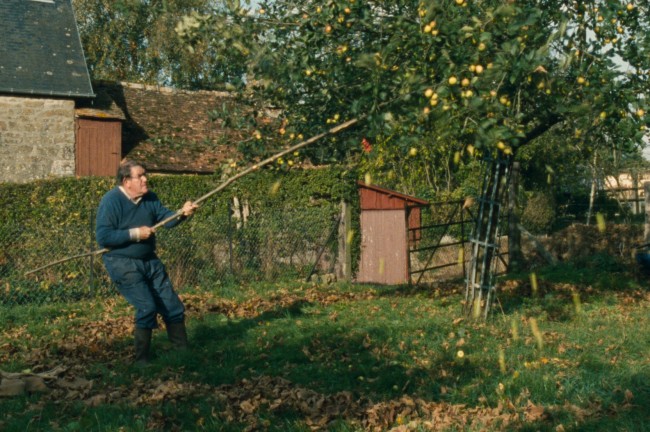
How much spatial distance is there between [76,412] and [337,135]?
5065 mm

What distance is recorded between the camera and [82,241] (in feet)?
45.3

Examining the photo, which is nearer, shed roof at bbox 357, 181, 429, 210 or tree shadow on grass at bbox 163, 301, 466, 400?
tree shadow on grass at bbox 163, 301, 466, 400

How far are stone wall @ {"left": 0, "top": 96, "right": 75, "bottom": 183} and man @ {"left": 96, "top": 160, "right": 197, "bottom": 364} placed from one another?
15558 millimetres

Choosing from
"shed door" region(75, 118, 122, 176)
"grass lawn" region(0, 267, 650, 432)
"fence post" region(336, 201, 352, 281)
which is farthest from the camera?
"shed door" region(75, 118, 122, 176)

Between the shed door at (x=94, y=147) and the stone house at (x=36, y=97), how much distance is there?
0.80ft

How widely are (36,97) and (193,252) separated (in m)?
10.9

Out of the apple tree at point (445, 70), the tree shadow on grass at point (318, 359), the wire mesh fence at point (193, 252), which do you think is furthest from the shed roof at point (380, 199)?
the tree shadow on grass at point (318, 359)

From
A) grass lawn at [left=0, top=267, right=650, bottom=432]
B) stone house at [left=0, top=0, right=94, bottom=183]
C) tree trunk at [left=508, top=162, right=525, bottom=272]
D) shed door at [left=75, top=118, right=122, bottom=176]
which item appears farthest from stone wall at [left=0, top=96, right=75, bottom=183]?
tree trunk at [left=508, top=162, right=525, bottom=272]

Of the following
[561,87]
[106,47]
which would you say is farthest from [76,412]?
[106,47]

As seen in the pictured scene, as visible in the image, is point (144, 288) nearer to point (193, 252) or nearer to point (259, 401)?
point (259, 401)

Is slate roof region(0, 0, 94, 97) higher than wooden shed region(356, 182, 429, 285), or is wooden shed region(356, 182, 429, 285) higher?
slate roof region(0, 0, 94, 97)

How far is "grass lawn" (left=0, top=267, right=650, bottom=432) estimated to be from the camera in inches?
209

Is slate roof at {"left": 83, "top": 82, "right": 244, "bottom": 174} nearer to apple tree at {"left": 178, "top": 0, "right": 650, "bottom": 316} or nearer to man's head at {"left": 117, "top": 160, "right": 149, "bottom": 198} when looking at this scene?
apple tree at {"left": 178, "top": 0, "right": 650, "bottom": 316}

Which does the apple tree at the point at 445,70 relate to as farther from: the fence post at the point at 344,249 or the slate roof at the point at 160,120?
the slate roof at the point at 160,120
